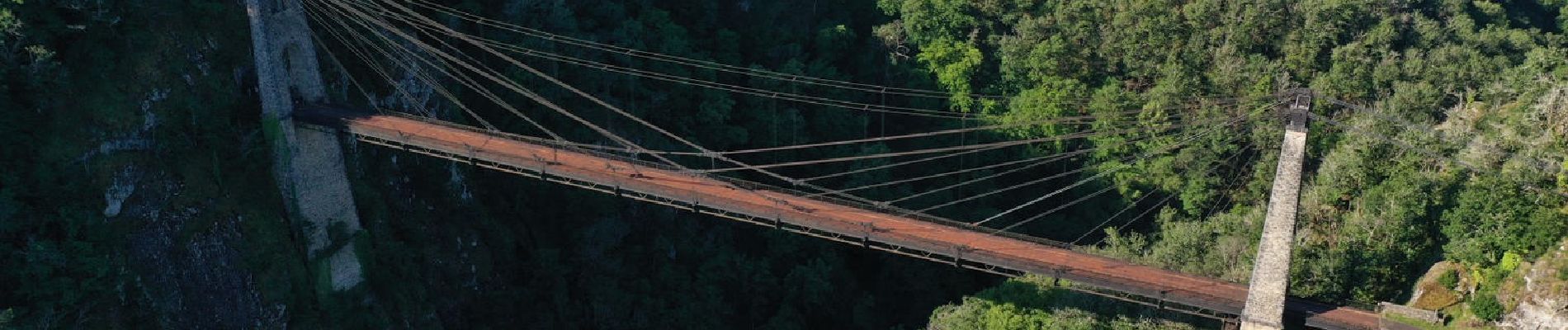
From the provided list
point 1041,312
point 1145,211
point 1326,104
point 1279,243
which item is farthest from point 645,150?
point 1326,104

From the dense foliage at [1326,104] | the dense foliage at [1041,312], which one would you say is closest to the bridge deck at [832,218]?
the dense foliage at [1041,312]

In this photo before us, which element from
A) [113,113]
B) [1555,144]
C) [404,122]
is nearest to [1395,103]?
[1555,144]

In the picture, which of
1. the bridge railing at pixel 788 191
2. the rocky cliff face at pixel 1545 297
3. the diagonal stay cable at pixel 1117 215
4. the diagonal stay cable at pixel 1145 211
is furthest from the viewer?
the diagonal stay cable at pixel 1117 215

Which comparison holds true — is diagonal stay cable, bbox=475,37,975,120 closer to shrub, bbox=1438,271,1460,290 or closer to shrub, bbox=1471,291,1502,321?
shrub, bbox=1438,271,1460,290

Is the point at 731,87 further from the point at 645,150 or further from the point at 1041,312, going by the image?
the point at 1041,312

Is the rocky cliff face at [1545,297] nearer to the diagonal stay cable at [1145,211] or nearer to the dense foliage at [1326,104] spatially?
the dense foliage at [1326,104]

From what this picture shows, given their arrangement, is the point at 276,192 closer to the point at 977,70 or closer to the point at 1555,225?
the point at 977,70

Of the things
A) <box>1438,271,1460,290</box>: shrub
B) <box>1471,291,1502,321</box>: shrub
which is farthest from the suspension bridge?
<box>1438,271,1460,290</box>: shrub
